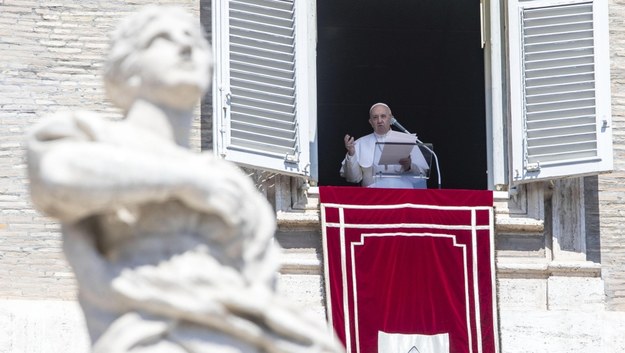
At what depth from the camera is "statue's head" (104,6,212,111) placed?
7.40m

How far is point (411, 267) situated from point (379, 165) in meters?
1.41

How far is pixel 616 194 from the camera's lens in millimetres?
15203

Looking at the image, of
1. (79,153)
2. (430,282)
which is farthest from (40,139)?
(430,282)

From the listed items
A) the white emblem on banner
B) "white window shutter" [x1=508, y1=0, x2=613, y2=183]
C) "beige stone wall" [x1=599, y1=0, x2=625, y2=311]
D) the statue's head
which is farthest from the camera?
"white window shutter" [x1=508, y1=0, x2=613, y2=183]

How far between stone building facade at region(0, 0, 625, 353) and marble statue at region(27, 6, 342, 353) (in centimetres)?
690

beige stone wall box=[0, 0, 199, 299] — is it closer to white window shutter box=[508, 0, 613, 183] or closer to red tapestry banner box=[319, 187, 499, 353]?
red tapestry banner box=[319, 187, 499, 353]

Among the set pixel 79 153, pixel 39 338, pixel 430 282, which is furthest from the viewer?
pixel 430 282

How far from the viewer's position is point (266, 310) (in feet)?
23.6

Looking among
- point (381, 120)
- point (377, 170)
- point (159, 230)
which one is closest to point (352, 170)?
point (377, 170)

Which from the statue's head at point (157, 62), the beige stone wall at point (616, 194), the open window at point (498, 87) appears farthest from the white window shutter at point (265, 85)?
the statue's head at point (157, 62)

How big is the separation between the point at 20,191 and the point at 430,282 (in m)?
2.34

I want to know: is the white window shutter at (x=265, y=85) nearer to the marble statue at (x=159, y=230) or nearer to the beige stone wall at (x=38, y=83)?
the beige stone wall at (x=38, y=83)

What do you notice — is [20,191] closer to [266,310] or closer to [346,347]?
[346,347]

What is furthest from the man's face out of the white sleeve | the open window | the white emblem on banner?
the white emblem on banner
